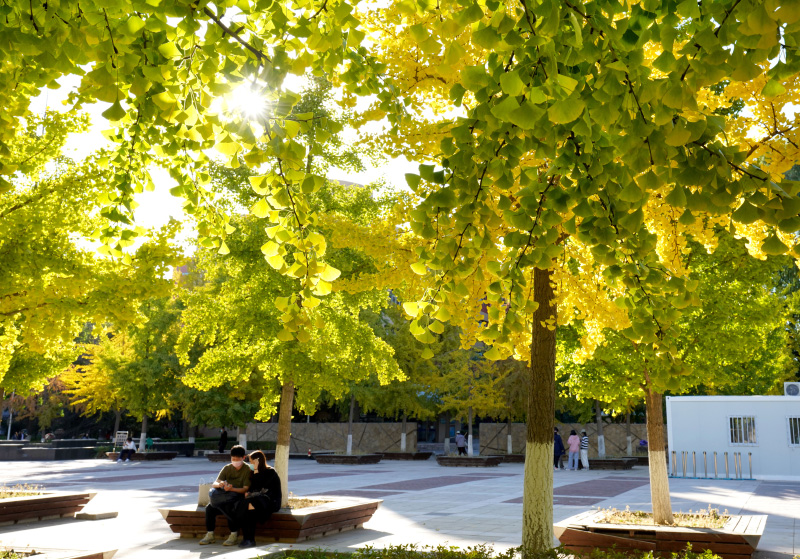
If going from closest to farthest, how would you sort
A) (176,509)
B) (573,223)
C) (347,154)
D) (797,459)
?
(573,223), (176,509), (347,154), (797,459)

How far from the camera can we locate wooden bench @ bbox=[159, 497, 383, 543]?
9688 millimetres

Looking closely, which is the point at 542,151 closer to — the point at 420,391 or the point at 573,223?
the point at 573,223

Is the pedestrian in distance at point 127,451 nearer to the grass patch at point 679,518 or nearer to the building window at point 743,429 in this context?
the building window at point 743,429

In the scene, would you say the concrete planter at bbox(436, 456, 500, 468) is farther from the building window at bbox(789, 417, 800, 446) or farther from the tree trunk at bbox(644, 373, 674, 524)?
the tree trunk at bbox(644, 373, 674, 524)

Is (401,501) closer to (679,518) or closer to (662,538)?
(679,518)

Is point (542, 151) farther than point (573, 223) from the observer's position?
No

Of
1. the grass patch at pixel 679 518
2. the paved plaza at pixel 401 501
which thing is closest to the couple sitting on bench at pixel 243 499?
the paved plaza at pixel 401 501

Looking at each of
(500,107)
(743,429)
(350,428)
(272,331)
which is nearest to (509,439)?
(350,428)

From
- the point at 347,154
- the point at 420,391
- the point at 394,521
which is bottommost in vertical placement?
the point at 394,521

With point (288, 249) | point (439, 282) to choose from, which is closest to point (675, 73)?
point (439, 282)

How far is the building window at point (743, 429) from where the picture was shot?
70.6 feet

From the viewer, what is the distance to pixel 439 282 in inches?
135

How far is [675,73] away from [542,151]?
86 centimetres

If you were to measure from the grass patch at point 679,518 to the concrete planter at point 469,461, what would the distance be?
17603 mm
